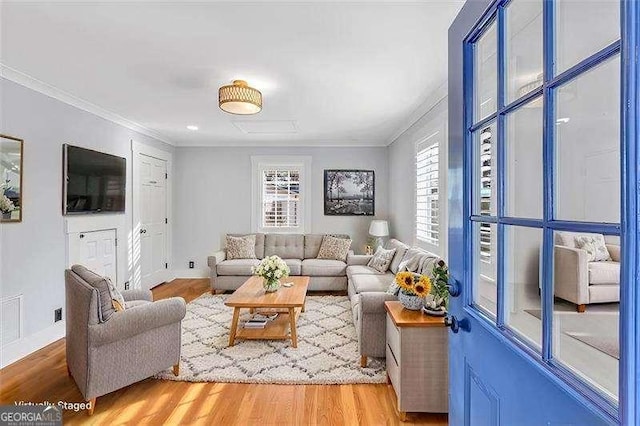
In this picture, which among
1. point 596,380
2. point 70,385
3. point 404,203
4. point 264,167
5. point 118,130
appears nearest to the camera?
point 596,380

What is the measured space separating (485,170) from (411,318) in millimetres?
1291

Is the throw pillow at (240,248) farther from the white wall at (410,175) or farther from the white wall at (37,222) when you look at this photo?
the white wall at (410,175)

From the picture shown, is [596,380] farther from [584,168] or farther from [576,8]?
[576,8]

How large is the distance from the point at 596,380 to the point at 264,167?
5.46 metres

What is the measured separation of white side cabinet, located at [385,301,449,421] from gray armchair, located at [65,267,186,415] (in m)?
1.62

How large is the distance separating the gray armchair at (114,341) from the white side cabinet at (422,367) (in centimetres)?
162

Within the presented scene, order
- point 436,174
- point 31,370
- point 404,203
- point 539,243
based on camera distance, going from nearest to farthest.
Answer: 1. point 539,243
2. point 31,370
3. point 436,174
4. point 404,203

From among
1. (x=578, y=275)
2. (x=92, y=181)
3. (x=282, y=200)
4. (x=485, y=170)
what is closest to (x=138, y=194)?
(x=92, y=181)

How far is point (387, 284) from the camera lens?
3557 mm

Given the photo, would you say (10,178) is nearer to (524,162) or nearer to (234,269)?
(234,269)

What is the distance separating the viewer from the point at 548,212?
0.74 m

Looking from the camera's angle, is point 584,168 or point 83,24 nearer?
point 584,168

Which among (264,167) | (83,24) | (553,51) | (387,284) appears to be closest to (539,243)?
(553,51)

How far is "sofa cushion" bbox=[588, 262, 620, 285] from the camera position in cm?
56
